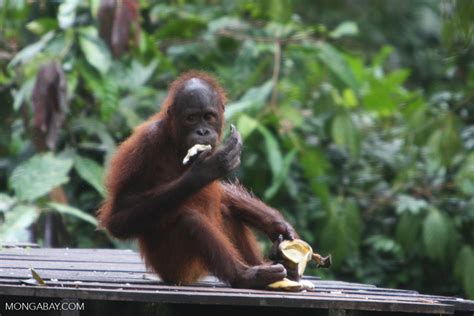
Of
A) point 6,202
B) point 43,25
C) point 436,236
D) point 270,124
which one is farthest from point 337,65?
point 6,202

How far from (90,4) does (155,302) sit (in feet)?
13.5

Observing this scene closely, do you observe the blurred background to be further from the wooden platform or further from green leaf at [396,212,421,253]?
the wooden platform

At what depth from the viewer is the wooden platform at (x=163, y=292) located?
3.41 metres

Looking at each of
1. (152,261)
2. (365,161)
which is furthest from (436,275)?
(152,261)

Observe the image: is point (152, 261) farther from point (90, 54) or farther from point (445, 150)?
point (445, 150)

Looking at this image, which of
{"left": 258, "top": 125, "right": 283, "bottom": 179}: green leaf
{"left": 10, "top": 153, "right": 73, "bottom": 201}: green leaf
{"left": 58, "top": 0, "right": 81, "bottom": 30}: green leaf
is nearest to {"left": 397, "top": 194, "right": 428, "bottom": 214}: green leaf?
{"left": 258, "top": 125, "right": 283, "bottom": 179}: green leaf

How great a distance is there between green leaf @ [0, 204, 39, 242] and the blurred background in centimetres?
1

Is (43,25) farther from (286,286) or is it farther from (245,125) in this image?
(286,286)

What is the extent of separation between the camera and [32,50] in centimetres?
711

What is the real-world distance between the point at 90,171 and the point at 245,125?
3.70 feet

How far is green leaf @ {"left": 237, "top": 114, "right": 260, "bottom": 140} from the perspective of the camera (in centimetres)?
718

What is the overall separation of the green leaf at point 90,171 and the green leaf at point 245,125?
1.01 metres

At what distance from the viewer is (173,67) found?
830 centimetres

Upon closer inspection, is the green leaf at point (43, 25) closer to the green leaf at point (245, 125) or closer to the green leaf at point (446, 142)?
the green leaf at point (245, 125)
